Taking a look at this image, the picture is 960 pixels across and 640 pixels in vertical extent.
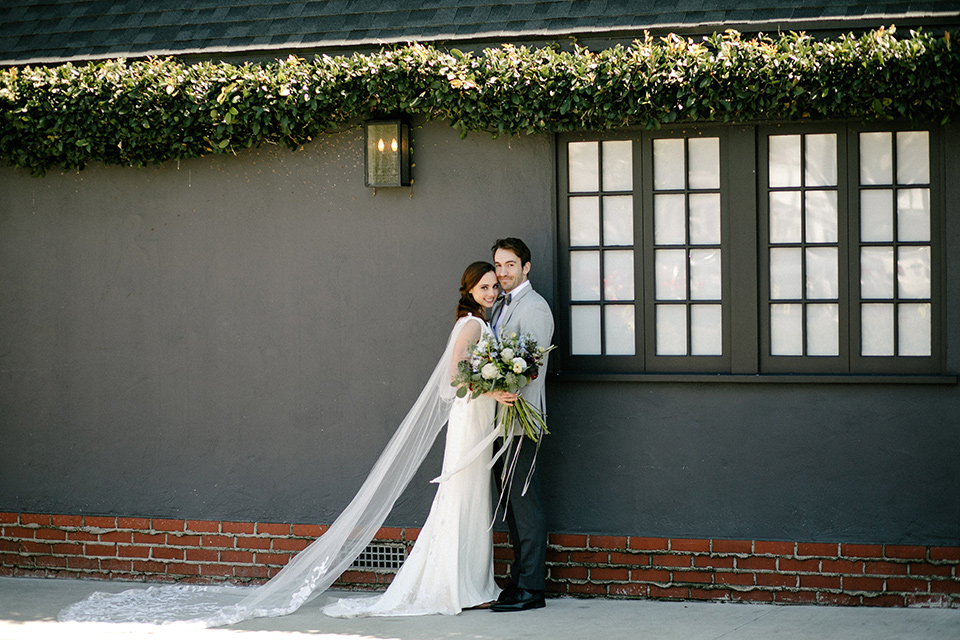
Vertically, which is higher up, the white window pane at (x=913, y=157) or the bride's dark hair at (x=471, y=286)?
the white window pane at (x=913, y=157)

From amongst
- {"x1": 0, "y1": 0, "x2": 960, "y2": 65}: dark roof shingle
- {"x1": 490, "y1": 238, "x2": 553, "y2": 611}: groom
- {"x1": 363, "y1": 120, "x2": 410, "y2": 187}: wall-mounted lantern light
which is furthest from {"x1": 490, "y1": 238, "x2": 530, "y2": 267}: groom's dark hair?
{"x1": 0, "y1": 0, "x2": 960, "y2": 65}: dark roof shingle

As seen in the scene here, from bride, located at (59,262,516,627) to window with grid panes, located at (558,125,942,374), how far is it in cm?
72

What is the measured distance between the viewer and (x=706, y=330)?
6020mm

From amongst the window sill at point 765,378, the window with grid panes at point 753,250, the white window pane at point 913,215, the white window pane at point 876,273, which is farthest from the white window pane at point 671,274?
the white window pane at point 913,215

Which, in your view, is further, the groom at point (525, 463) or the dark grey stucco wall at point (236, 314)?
the dark grey stucco wall at point (236, 314)

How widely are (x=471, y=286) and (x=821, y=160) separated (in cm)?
208

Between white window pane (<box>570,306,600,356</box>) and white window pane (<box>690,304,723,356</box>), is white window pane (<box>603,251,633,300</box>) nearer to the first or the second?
white window pane (<box>570,306,600,356</box>)

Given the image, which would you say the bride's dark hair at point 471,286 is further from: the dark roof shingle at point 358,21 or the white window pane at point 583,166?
the dark roof shingle at point 358,21

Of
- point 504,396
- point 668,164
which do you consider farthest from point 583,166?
point 504,396

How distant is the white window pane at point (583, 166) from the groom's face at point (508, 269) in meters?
0.62

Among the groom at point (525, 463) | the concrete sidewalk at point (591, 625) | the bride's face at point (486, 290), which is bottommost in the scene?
the concrete sidewalk at point (591, 625)

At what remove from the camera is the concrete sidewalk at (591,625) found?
17.2ft

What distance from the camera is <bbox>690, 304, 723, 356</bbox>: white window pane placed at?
6.00m

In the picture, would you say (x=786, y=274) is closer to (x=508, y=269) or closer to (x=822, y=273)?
(x=822, y=273)
